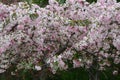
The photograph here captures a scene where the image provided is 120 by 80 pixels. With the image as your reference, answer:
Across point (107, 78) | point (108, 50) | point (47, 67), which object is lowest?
point (107, 78)

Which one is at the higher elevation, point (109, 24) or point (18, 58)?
point (109, 24)

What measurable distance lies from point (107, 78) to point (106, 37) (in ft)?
9.70

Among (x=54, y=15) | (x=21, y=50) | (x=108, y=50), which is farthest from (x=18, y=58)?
(x=108, y=50)

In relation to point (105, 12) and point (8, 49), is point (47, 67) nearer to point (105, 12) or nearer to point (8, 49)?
point (8, 49)

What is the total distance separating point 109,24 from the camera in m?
6.55

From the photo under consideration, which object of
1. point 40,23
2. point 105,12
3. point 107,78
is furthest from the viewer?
point 107,78

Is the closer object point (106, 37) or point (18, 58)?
point (106, 37)

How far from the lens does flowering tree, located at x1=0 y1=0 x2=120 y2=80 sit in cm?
668

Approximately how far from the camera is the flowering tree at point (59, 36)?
21.9 ft

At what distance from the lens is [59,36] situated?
736cm


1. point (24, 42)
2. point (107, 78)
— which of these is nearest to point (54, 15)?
point (24, 42)

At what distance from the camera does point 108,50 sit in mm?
7008

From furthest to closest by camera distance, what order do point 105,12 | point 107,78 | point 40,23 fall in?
point 107,78 < point 40,23 < point 105,12

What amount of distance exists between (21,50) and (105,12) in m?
1.94
